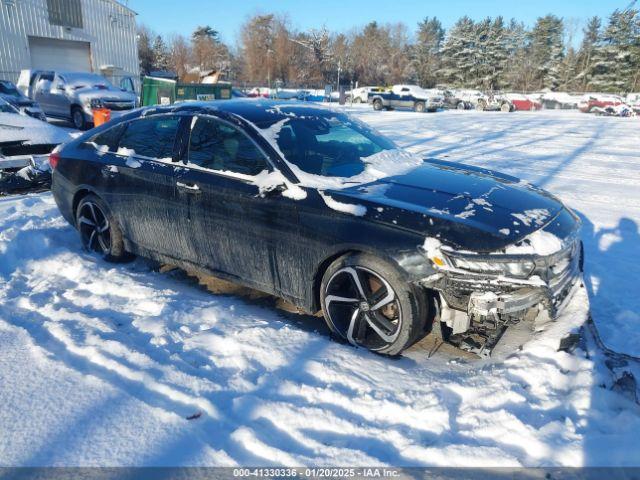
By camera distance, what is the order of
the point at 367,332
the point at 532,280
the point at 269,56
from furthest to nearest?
the point at 269,56 < the point at 367,332 < the point at 532,280

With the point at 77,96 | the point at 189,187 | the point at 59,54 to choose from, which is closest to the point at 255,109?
the point at 189,187

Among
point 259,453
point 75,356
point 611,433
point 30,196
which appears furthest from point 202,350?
point 30,196

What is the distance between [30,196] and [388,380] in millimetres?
5918

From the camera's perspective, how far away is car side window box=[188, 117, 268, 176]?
357 cm

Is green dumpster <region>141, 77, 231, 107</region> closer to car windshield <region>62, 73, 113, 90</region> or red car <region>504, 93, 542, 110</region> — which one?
car windshield <region>62, 73, 113, 90</region>

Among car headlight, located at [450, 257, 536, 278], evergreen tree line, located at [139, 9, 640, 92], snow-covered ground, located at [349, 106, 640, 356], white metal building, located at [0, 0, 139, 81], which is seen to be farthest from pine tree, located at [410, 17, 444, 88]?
car headlight, located at [450, 257, 536, 278]

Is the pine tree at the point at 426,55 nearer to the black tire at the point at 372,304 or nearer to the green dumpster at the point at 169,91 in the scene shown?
the green dumpster at the point at 169,91

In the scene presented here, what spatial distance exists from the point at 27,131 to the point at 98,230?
416 centimetres

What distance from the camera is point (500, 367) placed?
9.57 ft

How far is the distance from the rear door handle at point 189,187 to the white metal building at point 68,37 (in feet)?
91.6

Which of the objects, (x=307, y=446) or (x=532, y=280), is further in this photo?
(x=532, y=280)

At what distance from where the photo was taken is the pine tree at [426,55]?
7112 cm

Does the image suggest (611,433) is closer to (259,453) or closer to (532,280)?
(532,280)

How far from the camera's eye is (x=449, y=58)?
66.9 meters
